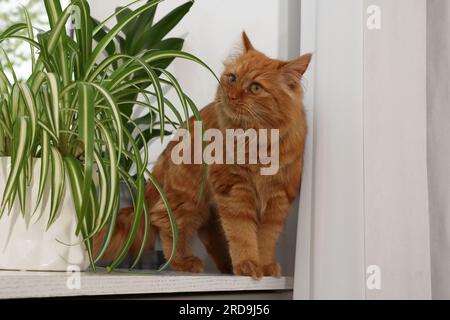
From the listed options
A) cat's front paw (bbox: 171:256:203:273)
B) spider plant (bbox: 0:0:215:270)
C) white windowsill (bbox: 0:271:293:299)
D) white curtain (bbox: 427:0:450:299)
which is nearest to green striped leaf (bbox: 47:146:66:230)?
spider plant (bbox: 0:0:215:270)

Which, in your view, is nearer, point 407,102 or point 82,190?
point 82,190

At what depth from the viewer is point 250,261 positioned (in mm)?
1077

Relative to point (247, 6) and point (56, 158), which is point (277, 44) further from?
point (56, 158)

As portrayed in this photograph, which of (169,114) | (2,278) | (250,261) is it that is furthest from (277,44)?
(2,278)

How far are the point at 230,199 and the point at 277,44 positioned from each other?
0.52 meters

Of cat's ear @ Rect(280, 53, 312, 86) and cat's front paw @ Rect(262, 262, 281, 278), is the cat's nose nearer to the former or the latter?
cat's ear @ Rect(280, 53, 312, 86)

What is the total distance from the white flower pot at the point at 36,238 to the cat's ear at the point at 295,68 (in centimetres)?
55

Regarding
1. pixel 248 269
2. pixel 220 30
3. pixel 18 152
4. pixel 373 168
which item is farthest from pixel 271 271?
pixel 220 30

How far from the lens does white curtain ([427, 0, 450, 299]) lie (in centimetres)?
104

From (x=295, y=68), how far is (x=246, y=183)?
0.28 meters

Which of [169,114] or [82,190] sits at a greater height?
[169,114]

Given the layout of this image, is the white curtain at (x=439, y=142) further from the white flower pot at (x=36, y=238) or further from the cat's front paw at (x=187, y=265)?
the white flower pot at (x=36, y=238)

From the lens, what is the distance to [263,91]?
113 centimetres
